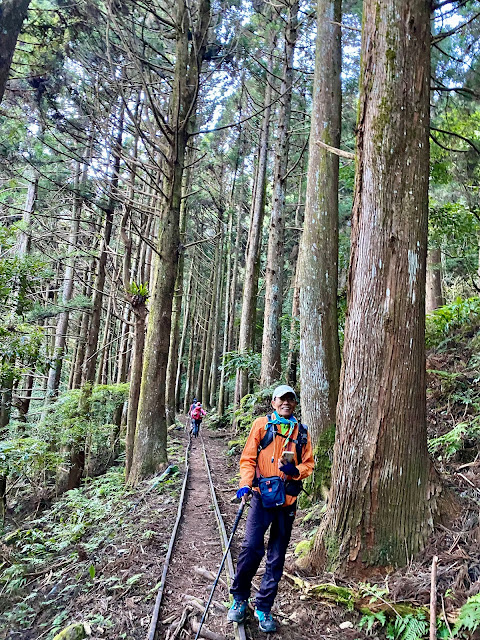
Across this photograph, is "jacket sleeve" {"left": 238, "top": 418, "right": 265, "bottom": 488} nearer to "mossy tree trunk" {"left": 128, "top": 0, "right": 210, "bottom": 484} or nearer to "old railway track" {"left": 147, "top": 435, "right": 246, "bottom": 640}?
"old railway track" {"left": 147, "top": 435, "right": 246, "bottom": 640}

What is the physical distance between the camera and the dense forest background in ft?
13.0

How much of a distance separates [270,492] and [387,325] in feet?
5.85

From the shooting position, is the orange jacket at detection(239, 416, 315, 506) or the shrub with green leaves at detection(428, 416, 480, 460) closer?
the orange jacket at detection(239, 416, 315, 506)

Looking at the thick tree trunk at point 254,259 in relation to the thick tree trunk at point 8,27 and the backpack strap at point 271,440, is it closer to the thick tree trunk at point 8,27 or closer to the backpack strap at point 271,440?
the thick tree trunk at point 8,27

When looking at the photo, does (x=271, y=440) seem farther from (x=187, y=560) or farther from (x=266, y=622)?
(x=187, y=560)

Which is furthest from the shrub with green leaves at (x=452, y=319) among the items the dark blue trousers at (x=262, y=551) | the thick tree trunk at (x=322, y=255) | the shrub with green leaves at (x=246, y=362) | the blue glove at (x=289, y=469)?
the shrub with green leaves at (x=246, y=362)

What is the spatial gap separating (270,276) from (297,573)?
892 centimetres

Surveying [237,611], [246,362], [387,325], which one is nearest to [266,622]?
[237,611]

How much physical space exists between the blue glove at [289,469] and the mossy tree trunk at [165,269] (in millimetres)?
5909

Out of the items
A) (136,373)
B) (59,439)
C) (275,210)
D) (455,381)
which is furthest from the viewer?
(275,210)

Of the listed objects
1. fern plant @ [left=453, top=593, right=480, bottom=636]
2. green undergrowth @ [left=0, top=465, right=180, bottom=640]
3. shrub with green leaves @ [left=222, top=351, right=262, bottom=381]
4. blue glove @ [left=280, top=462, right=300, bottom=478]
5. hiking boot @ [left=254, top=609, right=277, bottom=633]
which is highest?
shrub with green leaves @ [left=222, top=351, right=262, bottom=381]

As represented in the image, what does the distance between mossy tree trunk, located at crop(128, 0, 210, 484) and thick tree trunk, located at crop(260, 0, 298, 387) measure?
122 inches

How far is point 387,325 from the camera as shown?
12.8 ft

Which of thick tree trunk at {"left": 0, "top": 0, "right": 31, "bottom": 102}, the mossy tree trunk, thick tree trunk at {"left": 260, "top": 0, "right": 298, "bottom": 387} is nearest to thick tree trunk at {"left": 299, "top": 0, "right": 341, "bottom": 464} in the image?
the mossy tree trunk
